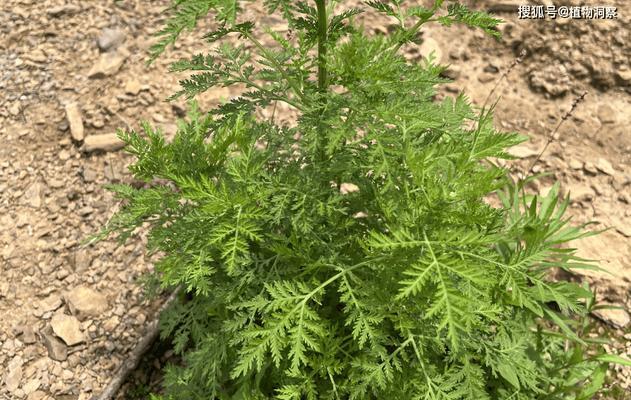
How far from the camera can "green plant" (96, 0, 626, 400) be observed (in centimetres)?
177

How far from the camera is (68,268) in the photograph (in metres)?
3.55

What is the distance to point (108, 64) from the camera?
4379 millimetres

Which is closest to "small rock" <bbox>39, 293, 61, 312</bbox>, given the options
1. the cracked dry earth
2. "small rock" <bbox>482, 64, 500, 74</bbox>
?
the cracked dry earth

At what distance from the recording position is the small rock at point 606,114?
409 cm

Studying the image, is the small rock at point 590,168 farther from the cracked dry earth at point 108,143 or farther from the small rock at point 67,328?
the small rock at point 67,328

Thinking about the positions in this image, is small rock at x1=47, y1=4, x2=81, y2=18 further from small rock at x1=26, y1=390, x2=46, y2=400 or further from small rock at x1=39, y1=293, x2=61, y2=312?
small rock at x1=26, y1=390, x2=46, y2=400

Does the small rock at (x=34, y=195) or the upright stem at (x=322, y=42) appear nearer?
the upright stem at (x=322, y=42)

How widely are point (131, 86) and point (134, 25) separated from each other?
73 centimetres

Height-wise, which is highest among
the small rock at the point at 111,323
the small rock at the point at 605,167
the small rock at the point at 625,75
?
the small rock at the point at 625,75

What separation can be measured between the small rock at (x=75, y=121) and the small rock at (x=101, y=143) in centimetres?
8

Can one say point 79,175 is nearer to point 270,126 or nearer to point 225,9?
point 270,126

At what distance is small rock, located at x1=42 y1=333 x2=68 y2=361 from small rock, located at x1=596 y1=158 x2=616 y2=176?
394 centimetres

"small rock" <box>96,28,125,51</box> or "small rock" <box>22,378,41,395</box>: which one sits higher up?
"small rock" <box>96,28,125,51</box>

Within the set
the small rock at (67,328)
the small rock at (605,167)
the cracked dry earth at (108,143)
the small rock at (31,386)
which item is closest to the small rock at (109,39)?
the cracked dry earth at (108,143)
